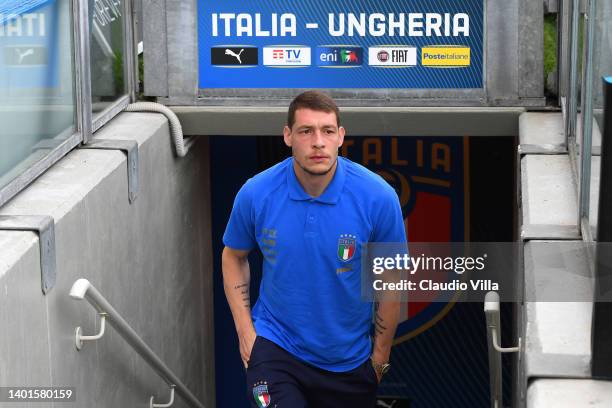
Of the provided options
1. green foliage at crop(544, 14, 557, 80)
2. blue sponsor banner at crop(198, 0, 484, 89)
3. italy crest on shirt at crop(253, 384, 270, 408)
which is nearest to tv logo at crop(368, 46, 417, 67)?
blue sponsor banner at crop(198, 0, 484, 89)

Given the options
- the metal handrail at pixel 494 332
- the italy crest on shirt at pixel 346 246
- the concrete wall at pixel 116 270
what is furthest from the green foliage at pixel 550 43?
the italy crest on shirt at pixel 346 246

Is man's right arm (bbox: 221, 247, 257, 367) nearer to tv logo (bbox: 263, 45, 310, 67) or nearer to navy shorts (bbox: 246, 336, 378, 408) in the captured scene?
Answer: navy shorts (bbox: 246, 336, 378, 408)

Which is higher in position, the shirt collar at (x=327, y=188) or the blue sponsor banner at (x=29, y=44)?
the blue sponsor banner at (x=29, y=44)

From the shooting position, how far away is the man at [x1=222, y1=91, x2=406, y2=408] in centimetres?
429

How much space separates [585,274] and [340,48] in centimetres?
312

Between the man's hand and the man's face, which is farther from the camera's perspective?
the man's hand

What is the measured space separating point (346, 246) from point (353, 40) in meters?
2.78

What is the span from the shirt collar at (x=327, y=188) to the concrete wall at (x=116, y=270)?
838 millimetres

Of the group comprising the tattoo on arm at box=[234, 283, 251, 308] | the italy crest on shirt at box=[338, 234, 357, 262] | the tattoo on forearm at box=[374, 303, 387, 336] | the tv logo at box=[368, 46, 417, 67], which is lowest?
the tattoo on forearm at box=[374, 303, 387, 336]

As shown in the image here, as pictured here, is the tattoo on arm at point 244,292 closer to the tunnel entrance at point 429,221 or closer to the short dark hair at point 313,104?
the short dark hair at point 313,104

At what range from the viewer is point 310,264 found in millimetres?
4320

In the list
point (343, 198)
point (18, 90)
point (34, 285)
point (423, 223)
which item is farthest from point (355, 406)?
point (423, 223)

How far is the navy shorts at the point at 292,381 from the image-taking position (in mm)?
4457

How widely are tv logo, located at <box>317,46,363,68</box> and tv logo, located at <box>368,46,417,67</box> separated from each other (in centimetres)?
7
